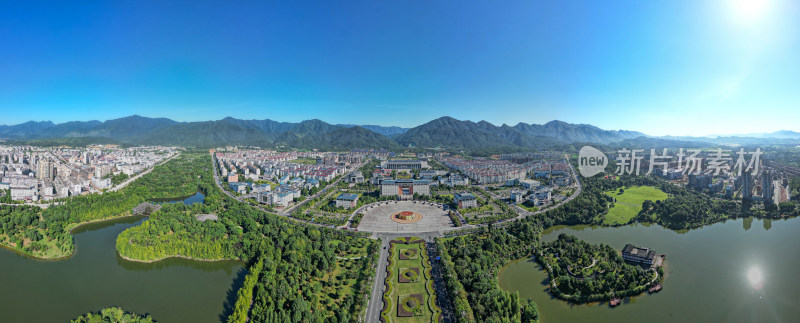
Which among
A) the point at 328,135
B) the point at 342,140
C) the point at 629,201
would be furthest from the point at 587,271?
the point at 328,135

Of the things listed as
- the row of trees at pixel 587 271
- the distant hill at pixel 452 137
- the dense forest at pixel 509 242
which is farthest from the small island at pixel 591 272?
the distant hill at pixel 452 137

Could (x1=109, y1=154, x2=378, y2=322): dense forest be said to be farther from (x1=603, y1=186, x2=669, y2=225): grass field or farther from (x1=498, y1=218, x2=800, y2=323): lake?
(x1=603, y1=186, x2=669, y2=225): grass field

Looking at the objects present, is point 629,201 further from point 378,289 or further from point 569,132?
point 569,132

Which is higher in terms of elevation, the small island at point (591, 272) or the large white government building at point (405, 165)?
the large white government building at point (405, 165)

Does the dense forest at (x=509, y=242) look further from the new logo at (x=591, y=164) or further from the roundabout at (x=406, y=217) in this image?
the new logo at (x=591, y=164)

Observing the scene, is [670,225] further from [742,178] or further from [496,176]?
[496,176]

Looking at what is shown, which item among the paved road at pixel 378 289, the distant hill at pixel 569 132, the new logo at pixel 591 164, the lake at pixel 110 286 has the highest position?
the distant hill at pixel 569 132
